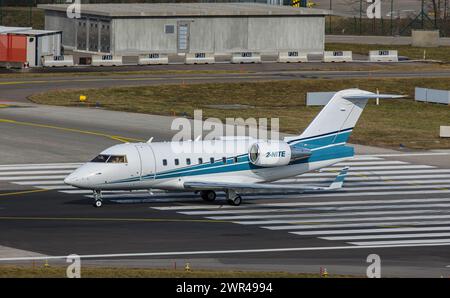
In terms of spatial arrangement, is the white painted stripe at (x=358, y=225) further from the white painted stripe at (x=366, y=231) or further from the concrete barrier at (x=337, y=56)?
the concrete barrier at (x=337, y=56)

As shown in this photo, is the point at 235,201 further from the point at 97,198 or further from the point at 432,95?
the point at 432,95

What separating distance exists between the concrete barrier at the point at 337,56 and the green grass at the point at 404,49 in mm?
9555

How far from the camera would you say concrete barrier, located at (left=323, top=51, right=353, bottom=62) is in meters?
124

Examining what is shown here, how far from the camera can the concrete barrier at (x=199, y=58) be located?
118 meters

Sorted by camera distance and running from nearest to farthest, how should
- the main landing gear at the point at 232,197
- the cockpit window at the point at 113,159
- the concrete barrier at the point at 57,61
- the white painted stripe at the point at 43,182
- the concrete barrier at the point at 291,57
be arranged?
1. the cockpit window at the point at 113,159
2. the main landing gear at the point at 232,197
3. the white painted stripe at the point at 43,182
4. the concrete barrier at the point at 57,61
5. the concrete barrier at the point at 291,57

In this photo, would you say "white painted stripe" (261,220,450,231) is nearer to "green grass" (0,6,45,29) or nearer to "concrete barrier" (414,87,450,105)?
"concrete barrier" (414,87,450,105)

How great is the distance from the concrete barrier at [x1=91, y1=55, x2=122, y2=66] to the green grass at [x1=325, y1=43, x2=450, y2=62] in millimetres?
30643

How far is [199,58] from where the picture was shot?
391 feet

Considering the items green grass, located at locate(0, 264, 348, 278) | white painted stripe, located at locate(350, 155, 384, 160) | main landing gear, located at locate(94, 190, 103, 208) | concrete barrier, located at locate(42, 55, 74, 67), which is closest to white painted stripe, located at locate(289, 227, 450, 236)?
green grass, located at locate(0, 264, 348, 278)

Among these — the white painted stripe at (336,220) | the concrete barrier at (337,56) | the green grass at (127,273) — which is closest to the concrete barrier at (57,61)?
the concrete barrier at (337,56)

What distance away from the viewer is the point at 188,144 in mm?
53031

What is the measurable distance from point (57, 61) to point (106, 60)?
498 cm

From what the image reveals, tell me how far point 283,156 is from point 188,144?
441cm
